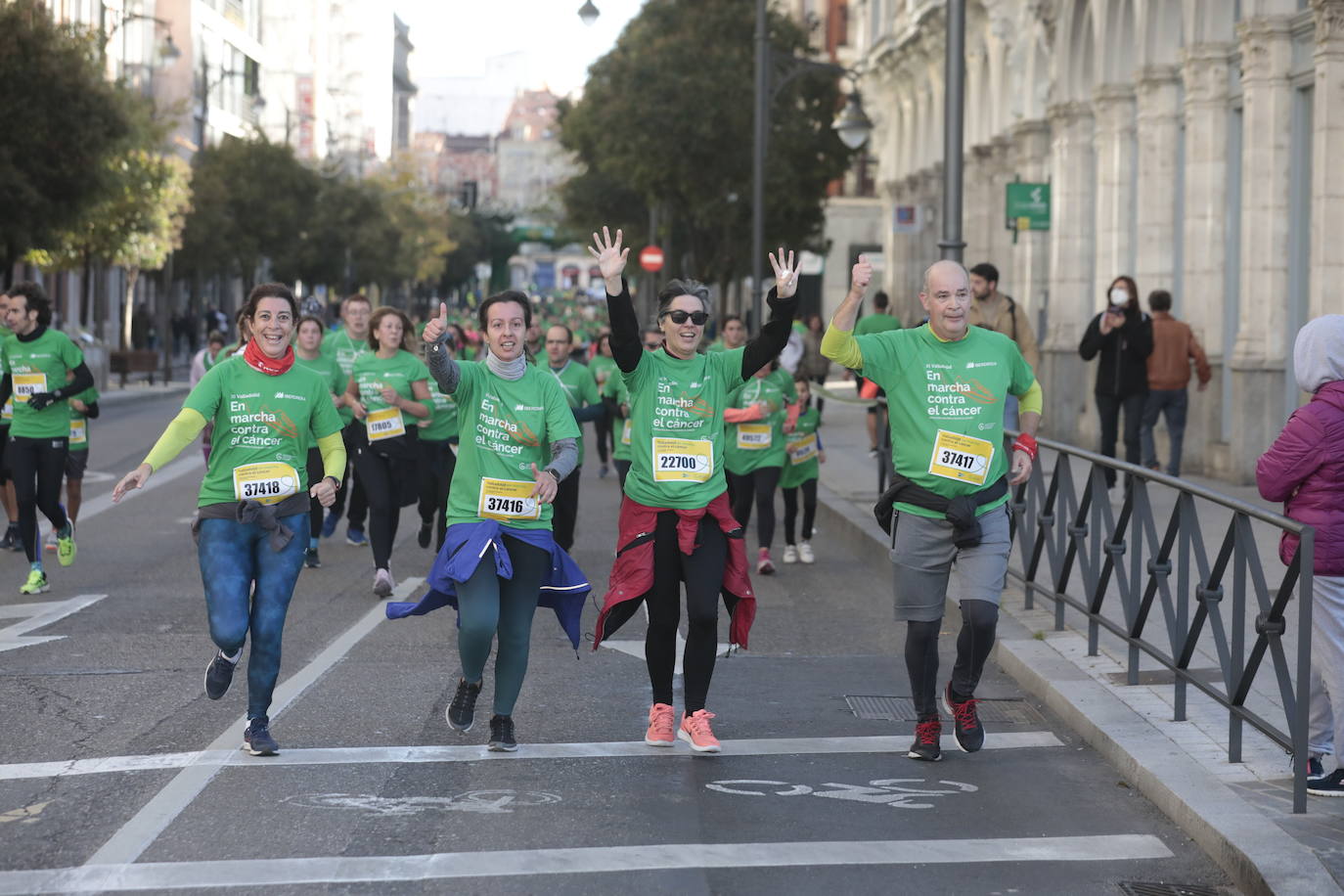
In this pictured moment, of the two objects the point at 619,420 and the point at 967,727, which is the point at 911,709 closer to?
the point at 967,727

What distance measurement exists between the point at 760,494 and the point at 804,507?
1016mm

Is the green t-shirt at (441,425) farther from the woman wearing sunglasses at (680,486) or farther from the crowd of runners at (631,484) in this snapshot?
the woman wearing sunglasses at (680,486)

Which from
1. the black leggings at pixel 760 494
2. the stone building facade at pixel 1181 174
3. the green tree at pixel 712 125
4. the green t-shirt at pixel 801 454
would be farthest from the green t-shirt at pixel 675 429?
the green tree at pixel 712 125

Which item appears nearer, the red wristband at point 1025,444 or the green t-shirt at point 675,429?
the green t-shirt at point 675,429

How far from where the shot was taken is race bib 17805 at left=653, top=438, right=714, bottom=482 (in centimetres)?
745

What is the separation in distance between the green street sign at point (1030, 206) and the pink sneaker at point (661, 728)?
14.1m

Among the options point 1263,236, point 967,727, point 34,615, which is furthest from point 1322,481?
point 1263,236

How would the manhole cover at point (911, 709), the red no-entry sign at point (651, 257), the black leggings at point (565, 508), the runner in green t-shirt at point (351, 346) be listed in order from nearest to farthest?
the manhole cover at point (911, 709) < the black leggings at point (565, 508) < the runner in green t-shirt at point (351, 346) < the red no-entry sign at point (651, 257)

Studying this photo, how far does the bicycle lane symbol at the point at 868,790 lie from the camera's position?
22.4ft

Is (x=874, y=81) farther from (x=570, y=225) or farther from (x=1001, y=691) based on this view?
(x=1001, y=691)

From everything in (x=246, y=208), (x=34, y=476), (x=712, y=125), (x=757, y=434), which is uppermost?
(x=712, y=125)

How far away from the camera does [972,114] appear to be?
3422 centimetres

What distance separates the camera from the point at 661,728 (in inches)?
300

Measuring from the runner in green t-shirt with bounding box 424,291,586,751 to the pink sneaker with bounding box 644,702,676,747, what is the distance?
52cm
